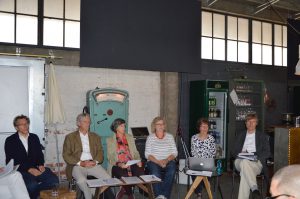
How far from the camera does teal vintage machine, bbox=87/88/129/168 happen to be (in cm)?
569

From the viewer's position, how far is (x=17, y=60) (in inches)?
217

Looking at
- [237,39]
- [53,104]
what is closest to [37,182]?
[53,104]

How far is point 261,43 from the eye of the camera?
28.3 feet

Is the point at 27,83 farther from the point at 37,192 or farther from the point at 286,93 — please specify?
the point at 286,93

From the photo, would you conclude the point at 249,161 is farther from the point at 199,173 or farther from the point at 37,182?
the point at 37,182

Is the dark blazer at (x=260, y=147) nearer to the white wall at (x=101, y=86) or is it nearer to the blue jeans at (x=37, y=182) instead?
the white wall at (x=101, y=86)

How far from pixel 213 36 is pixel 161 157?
3.76 m

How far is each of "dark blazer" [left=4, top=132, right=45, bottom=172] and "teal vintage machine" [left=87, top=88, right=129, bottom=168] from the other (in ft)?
3.74

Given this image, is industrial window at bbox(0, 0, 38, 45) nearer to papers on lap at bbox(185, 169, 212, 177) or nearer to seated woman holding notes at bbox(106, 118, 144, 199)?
seated woman holding notes at bbox(106, 118, 144, 199)

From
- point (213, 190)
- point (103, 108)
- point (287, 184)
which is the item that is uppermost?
point (103, 108)

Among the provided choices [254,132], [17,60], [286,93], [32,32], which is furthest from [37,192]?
[286,93]

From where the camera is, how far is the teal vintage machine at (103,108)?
18.7 feet

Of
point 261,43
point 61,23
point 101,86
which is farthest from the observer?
point 261,43

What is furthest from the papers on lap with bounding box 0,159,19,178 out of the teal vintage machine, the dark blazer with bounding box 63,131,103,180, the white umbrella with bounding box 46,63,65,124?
the teal vintage machine
